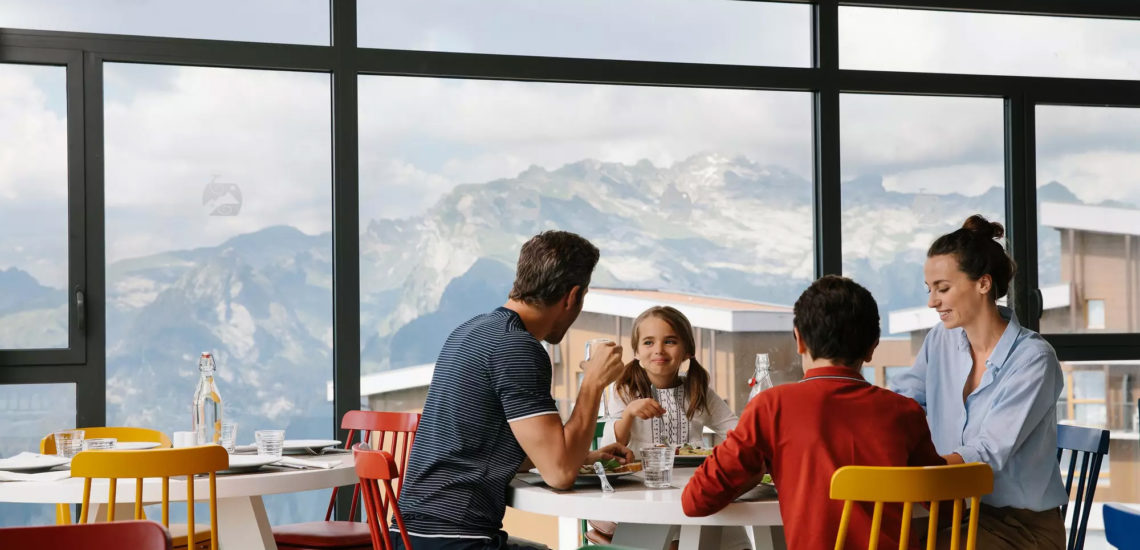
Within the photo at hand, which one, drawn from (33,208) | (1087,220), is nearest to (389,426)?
(33,208)

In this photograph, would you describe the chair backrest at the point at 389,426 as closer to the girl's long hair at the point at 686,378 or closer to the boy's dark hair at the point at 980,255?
the girl's long hair at the point at 686,378

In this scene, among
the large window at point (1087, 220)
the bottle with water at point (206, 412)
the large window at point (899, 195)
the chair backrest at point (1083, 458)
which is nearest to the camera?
the chair backrest at point (1083, 458)

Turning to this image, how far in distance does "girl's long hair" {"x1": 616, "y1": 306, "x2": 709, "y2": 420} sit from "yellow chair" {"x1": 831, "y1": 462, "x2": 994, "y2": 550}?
4.51 feet

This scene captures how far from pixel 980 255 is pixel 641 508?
3.37ft

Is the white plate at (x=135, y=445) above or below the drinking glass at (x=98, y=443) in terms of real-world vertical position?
below

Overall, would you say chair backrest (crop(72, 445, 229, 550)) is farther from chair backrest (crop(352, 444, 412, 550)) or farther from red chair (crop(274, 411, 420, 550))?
red chair (crop(274, 411, 420, 550))

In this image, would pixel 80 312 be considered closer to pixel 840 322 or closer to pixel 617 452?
pixel 617 452

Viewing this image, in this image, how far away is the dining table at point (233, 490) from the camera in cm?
244

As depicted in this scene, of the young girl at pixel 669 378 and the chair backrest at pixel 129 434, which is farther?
the chair backrest at pixel 129 434

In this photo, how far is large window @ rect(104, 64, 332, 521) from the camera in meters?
4.00

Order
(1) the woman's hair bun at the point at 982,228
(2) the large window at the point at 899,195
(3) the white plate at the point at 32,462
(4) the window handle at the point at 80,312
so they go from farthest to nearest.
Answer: (2) the large window at the point at 899,195
(4) the window handle at the point at 80,312
(3) the white plate at the point at 32,462
(1) the woman's hair bun at the point at 982,228

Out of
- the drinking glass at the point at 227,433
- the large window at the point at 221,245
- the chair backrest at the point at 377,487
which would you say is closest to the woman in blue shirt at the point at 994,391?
the chair backrest at the point at 377,487

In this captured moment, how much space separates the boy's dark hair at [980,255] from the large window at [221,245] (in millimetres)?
2433

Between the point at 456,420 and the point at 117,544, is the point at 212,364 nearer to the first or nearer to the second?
the point at 456,420
